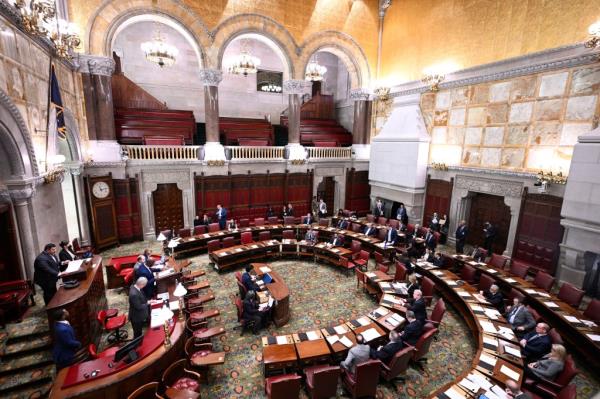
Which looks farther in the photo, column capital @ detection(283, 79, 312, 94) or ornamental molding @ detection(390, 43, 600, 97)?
column capital @ detection(283, 79, 312, 94)

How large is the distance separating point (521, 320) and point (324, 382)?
15.5ft

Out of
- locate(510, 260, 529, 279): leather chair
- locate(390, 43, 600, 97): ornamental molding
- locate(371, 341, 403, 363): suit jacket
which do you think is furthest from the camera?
locate(390, 43, 600, 97): ornamental molding

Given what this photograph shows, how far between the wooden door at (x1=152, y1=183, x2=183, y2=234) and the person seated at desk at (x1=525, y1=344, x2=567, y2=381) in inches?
559

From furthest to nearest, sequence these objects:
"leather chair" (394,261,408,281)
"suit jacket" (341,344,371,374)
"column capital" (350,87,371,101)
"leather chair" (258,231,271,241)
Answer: "column capital" (350,87,371,101) < "leather chair" (258,231,271,241) < "leather chair" (394,261,408,281) < "suit jacket" (341,344,371,374)

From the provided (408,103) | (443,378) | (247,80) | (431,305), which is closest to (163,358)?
(443,378)

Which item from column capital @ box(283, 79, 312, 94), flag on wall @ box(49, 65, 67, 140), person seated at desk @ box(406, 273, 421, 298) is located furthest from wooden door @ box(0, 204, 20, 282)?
column capital @ box(283, 79, 312, 94)

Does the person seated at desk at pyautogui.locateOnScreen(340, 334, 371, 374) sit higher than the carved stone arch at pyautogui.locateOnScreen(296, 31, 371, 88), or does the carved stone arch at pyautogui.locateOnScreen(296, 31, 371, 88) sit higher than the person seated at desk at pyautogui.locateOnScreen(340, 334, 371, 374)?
the carved stone arch at pyautogui.locateOnScreen(296, 31, 371, 88)

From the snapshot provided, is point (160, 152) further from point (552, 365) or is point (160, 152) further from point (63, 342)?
point (552, 365)

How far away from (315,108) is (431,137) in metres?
9.31

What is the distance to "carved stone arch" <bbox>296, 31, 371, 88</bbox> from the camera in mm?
15828

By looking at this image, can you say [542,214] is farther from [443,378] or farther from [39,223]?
[39,223]

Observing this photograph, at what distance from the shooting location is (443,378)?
614 cm

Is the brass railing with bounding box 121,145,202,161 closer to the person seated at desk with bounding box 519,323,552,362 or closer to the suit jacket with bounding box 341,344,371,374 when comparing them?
the suit jacket with bounding box 341,344,371,374

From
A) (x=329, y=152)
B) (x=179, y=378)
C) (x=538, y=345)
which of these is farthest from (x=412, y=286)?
(x=329, y=152)
